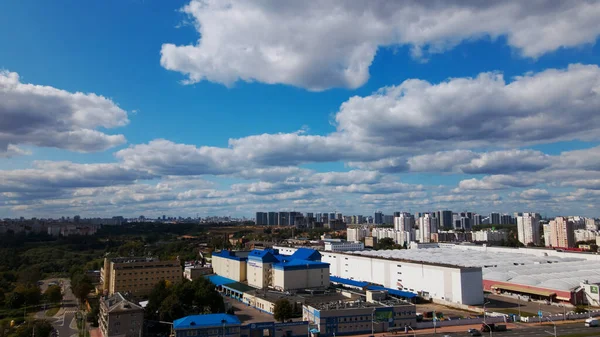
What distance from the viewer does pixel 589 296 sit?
40.9m

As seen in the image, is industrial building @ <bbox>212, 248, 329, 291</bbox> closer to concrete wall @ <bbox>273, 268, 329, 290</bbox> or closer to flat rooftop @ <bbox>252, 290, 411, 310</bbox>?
concrete wall @ <bbox>273, 268, 329, 290</bbox>

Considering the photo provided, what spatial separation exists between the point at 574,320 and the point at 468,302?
8.48 metres

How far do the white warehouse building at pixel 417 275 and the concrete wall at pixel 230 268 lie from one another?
13965 millimetres

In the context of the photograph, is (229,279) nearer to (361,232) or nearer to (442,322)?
(442,322)

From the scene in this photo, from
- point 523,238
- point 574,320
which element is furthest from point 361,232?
point 574,320

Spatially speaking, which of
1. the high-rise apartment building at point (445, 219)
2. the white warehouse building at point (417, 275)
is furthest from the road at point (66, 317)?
the high-rise apartment building at point (445, 219)

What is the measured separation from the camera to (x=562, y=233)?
93812 mm

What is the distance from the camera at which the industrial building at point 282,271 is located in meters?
45.9

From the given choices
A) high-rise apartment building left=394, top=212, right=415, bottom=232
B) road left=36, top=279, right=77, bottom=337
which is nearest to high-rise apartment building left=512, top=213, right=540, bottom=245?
high-rise apartment building left=394, top=212, right=415, bottom=232

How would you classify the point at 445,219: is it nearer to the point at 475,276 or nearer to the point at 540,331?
the point at 475,276

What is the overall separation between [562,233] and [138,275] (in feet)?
291

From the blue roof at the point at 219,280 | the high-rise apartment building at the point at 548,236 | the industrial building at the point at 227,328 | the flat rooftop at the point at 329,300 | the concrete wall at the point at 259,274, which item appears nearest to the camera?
the industrial building at the point at 227,328

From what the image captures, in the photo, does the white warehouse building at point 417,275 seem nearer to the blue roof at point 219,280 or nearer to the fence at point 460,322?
the fence at point 460,322

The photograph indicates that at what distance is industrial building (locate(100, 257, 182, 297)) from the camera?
4512 cm
